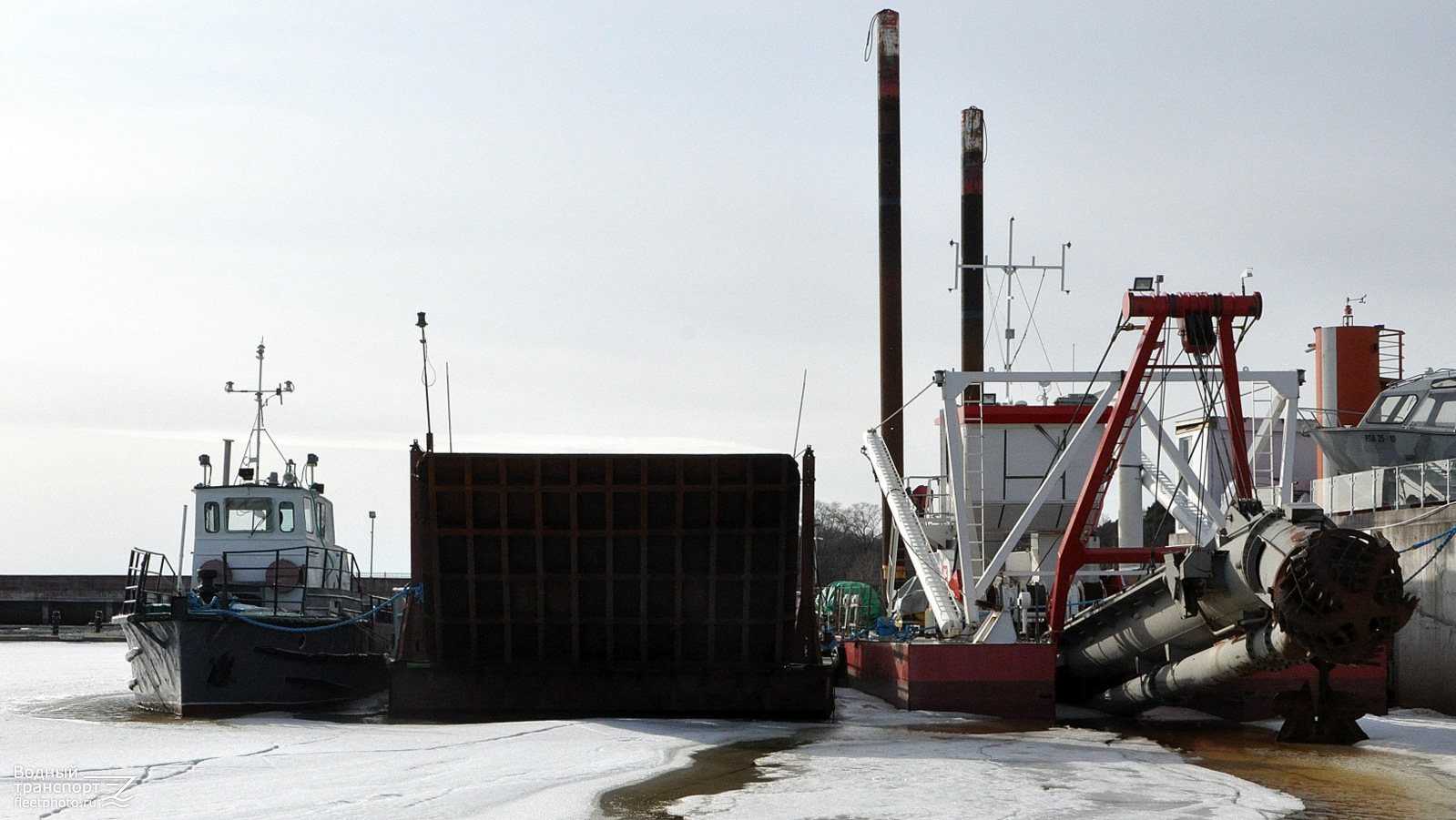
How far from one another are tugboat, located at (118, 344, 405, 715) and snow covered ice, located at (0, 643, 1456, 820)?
0.86 meters

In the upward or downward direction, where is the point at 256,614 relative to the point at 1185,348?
downward

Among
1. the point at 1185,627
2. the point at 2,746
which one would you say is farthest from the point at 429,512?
the point at 1185,627

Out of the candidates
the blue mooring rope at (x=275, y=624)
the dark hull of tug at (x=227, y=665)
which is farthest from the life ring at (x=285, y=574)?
the blue mooring rope at (x=275, y=624)

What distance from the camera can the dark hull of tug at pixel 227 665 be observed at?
60.0ft

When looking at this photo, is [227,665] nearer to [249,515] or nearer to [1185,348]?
[249,515]

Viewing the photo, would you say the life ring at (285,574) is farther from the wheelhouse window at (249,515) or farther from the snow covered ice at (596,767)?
the snow covered ice at (596,767)

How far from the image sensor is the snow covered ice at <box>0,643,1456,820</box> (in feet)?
34.2

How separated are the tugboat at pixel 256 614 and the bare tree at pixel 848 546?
4472 centimetres

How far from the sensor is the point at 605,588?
695 inches

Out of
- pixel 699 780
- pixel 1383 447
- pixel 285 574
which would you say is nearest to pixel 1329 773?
pixel 699 780

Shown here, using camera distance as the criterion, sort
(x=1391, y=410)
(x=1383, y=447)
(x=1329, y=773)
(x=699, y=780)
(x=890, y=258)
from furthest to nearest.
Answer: (x=890, y=258), (x=1391, y=410), (x=1383, y=447), (x=1329, y=773), (x=699, y=780)

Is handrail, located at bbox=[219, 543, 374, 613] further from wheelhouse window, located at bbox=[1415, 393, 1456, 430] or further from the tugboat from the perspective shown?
wheelhouse window, located at bbox=[1415, 393, 1456, 430]

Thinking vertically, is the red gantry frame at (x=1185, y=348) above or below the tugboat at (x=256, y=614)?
above

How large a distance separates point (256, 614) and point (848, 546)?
6387 centimetres
